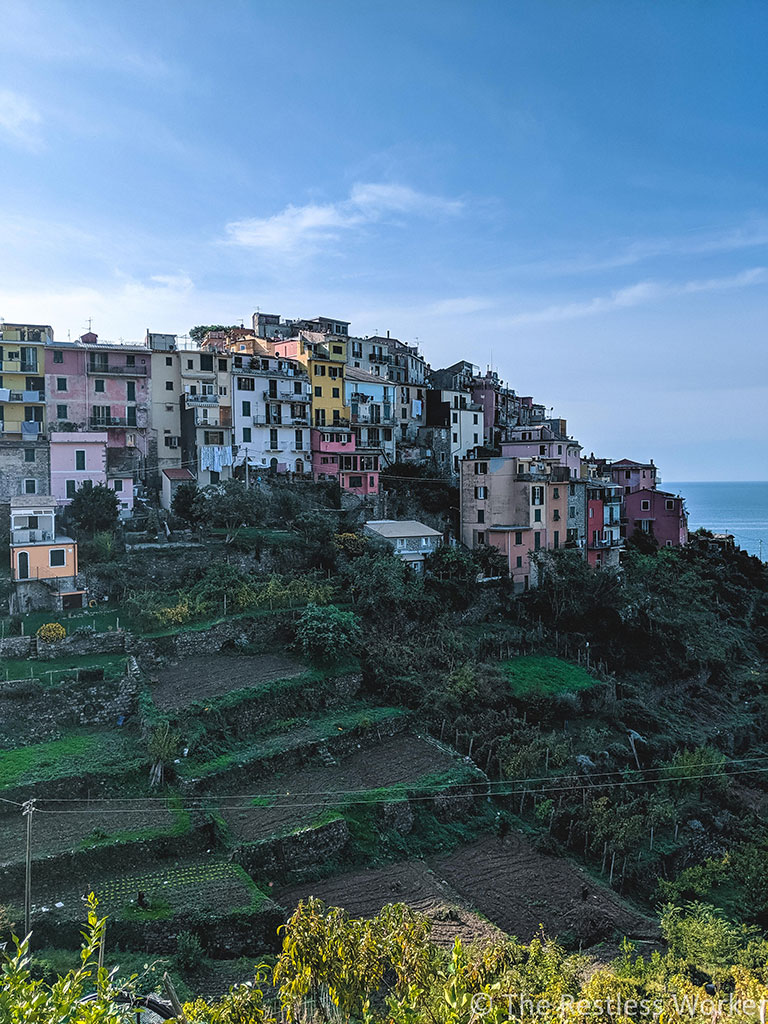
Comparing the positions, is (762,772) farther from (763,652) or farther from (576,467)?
(576,467)

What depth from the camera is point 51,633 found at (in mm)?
24469

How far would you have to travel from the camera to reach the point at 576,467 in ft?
165

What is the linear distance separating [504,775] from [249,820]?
870cm

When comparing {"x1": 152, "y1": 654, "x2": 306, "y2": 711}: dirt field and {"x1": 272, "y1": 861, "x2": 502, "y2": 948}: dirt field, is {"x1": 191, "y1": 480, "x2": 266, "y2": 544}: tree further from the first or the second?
{"x1": 272, "y1": 861, "x2": 502, "y2": 948}: dirt field

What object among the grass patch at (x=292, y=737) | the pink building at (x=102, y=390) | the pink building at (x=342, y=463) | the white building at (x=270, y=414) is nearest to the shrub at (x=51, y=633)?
the grass patch at (x=292, y=737)

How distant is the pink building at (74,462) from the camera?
35.0 meters

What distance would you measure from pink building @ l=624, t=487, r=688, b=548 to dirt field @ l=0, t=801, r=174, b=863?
1737 inches

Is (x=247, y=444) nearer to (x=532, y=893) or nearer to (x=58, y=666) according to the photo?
(x=58, y=666)

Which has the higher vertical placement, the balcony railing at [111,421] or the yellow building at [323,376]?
the yellow building at [323,376]

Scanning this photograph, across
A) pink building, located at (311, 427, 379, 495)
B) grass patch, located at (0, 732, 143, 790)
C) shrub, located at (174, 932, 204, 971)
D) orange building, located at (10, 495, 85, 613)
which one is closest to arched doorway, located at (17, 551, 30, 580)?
orange building, located at (10, 495, 85, 613)

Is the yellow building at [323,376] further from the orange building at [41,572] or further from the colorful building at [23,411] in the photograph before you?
the orange building at [41,572]

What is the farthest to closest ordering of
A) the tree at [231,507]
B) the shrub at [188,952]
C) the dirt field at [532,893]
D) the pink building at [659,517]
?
the pink building at [659,517] < the tree at [231,507] < the dirt field at [532,893] < the shrub at [188,952]

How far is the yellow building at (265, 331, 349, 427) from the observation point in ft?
149

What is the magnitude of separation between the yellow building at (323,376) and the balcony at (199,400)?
6.92 metres
